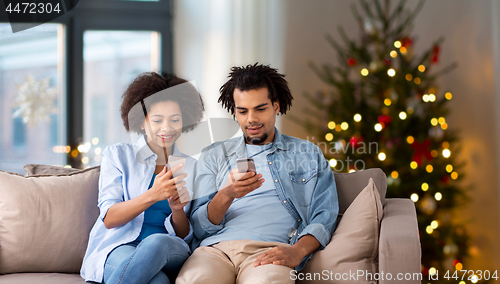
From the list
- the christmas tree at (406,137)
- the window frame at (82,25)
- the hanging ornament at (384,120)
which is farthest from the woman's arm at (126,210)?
the window frame at (82,25)

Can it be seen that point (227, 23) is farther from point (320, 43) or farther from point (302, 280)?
point (302, 280)

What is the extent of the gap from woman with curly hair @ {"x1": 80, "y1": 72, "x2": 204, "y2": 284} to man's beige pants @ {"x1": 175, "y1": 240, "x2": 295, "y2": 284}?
7 centimetres

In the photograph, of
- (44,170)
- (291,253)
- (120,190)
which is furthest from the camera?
(44,170)

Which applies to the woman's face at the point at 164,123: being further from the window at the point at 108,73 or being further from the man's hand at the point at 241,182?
the window at the point at 108,73

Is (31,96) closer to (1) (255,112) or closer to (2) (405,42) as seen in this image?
(1) (255,112)

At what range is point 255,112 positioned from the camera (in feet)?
4.46

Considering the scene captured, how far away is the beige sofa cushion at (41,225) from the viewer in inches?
51.2

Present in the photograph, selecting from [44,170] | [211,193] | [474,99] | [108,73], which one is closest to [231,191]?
[211,193]

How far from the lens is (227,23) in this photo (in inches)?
105

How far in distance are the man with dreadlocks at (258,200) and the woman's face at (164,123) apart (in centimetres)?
17

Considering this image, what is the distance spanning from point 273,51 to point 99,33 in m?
1.31

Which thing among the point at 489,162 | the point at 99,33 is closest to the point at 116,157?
the point at 99,33

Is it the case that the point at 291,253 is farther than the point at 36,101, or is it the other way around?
the point at 36,101

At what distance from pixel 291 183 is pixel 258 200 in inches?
5.2
